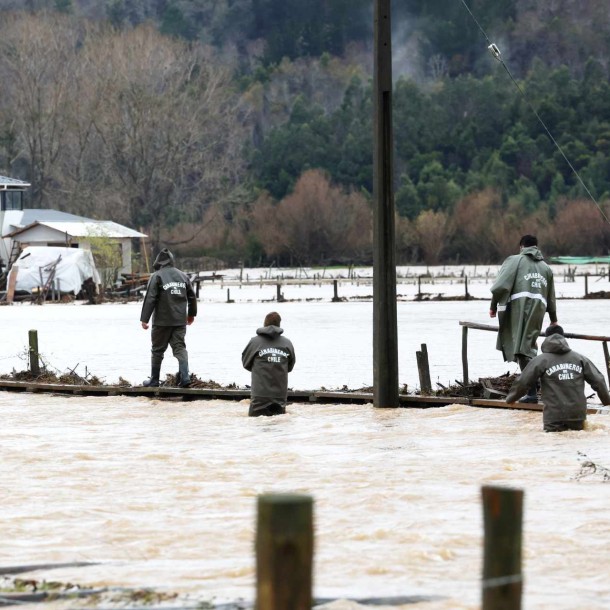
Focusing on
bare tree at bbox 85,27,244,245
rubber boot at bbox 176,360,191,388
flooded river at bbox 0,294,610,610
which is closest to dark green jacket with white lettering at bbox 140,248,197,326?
rubber boot at bbox 176,360,191,388

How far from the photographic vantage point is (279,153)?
109375mm

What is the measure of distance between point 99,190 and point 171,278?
82009mm

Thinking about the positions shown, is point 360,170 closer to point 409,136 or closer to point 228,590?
point 409,136

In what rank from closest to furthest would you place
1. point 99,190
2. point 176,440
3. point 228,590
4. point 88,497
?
point 228,590
point 88,497
point 176,440
point 99,190

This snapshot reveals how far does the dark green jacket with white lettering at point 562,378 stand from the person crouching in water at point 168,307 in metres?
5.73

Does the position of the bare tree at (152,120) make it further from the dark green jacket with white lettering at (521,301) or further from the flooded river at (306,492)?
the dark green jacket with white lettering at (521,301)

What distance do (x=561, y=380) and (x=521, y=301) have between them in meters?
2.49

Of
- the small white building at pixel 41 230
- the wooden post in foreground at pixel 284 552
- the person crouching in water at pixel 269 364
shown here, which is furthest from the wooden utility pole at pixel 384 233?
the small white building at pixel 41 230

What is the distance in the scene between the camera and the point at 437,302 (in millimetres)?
54438

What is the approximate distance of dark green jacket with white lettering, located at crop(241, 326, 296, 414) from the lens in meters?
15.4

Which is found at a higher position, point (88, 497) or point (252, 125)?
point (252, 125)

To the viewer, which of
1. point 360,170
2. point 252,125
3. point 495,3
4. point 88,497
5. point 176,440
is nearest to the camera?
point 88,497

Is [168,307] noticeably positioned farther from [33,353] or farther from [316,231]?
[316,231]

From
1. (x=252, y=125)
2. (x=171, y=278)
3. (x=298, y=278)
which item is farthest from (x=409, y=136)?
(x=171, y=278)
